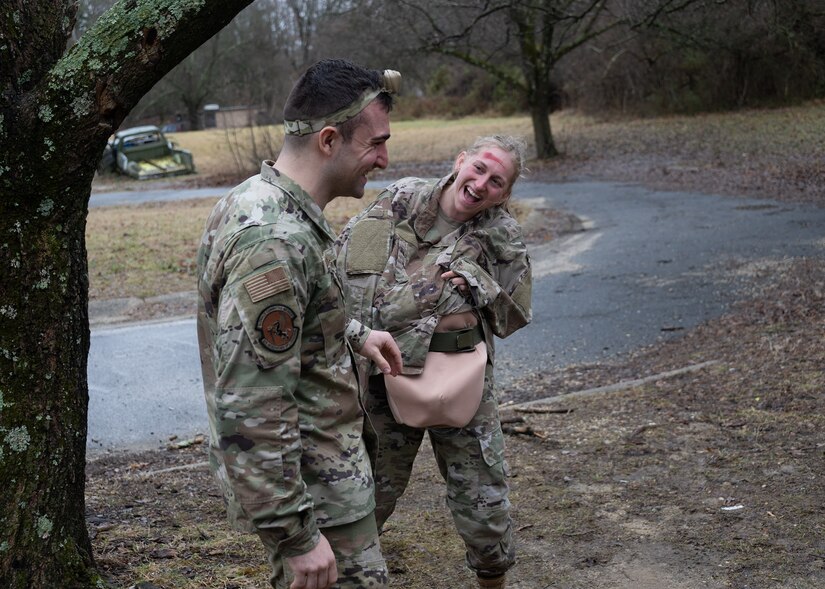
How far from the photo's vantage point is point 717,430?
545 cm

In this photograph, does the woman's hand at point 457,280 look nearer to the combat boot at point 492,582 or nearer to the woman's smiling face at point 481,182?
the woman's smiling face at point 481,182

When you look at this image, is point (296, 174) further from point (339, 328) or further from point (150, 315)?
point (150, 315)

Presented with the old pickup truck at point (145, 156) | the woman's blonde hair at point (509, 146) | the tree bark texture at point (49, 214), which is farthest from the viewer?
the old pickup truck at point (145, 156)

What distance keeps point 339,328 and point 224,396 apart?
14.3 inches

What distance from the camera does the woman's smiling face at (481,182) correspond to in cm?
352

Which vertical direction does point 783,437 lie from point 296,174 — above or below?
below

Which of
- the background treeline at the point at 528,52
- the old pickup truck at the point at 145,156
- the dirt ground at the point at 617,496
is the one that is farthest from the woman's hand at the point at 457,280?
the old pickup truck at the point at 145,156

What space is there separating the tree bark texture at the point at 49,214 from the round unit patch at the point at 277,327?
1369 mm

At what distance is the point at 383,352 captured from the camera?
2869 mm

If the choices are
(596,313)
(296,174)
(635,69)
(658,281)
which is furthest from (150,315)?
(635,69)

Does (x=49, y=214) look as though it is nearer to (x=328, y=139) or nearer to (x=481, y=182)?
(x=328, y=139)

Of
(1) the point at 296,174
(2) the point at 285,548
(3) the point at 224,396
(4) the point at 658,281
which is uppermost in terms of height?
(1) the point at 296,174

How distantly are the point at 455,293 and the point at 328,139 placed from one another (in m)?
1.20

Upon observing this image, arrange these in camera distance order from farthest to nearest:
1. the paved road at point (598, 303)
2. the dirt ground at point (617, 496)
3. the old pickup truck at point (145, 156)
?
→ the old pickup truck at point (145, 156) → the paved road at point (598, 303) → the dirt ground at point (617, 496)
